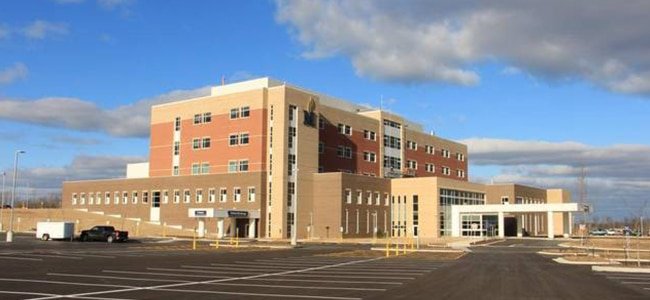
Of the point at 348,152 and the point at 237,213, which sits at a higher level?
the point at 348,152

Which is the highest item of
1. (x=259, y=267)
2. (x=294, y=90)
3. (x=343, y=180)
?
(x=294, y=90)

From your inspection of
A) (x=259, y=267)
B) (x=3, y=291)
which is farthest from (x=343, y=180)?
(x=3, y=291)

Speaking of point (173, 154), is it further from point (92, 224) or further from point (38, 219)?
point (38, 219)

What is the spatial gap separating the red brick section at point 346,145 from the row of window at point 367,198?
692 centimetres

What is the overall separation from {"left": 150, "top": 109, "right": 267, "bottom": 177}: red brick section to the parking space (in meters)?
63.4

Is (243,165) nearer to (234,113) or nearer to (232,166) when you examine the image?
(232,166)

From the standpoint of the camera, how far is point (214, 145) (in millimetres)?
94625

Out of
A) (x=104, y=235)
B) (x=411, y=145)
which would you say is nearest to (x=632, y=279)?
(x=104, y=235)

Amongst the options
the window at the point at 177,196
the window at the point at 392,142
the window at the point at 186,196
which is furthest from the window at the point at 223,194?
the window at the point at 392,142

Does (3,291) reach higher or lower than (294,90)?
lower

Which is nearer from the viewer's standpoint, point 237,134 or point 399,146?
point 237,134

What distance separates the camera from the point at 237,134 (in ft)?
300

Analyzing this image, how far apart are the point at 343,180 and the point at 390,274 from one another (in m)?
61.9

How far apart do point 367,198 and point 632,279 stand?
6888 cm
